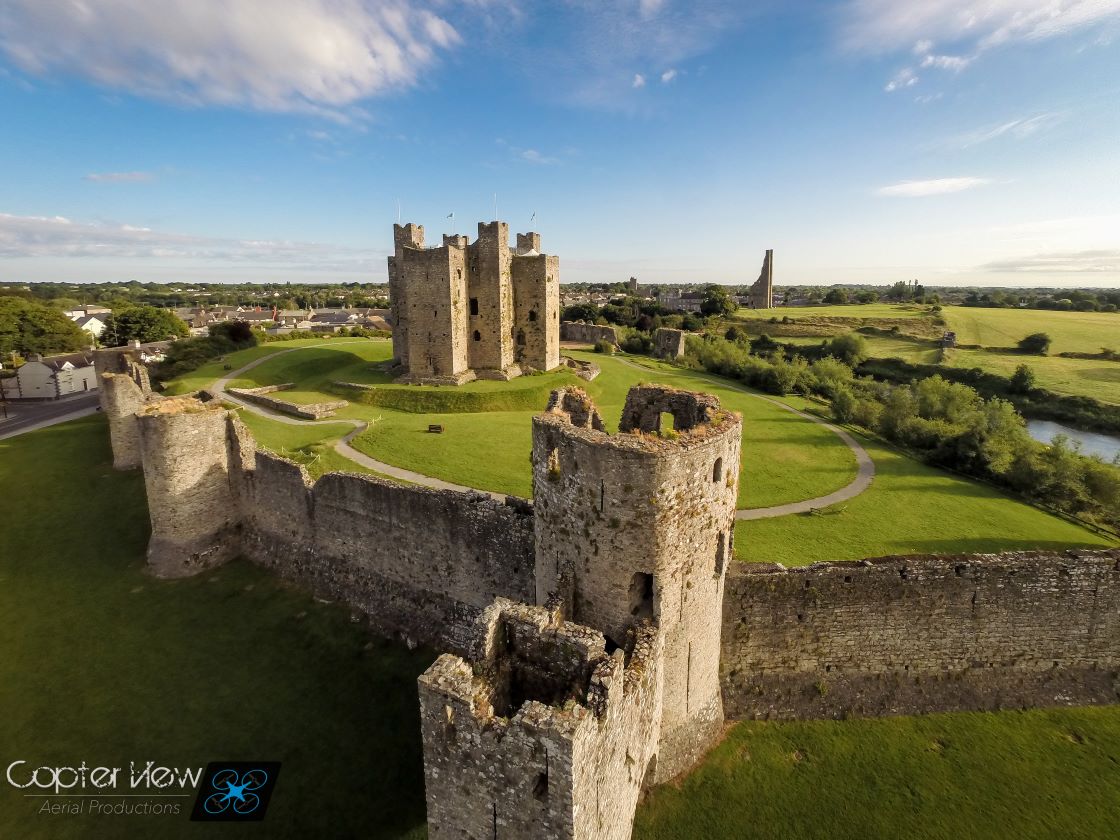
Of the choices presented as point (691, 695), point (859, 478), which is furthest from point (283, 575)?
point (859, 478)

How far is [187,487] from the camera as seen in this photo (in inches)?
676

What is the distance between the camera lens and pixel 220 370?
1521 inches

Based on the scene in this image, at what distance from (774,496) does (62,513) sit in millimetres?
27857

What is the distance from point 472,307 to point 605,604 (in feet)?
102

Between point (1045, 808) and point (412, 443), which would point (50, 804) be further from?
point (1045, 808)

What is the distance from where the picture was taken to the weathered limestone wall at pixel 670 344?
58.9 m

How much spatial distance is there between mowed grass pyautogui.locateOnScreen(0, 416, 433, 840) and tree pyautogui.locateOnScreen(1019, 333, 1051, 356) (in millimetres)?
77967

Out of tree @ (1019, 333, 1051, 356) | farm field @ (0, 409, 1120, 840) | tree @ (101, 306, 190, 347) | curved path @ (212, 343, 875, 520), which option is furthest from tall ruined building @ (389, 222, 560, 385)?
tree @ (1019, 333, 1051, 356)

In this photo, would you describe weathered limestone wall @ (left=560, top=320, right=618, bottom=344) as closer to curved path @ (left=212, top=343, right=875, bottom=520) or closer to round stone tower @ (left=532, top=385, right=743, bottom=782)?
curved path @ (left=212, top=343, right=875, bottom=520)

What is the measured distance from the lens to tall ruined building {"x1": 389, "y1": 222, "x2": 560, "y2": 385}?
34.0m

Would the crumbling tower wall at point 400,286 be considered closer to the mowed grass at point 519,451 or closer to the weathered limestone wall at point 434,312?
the weathered limestone wall at point 434,312

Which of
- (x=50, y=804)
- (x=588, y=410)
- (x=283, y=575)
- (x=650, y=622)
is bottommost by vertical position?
(x=50, y=804)

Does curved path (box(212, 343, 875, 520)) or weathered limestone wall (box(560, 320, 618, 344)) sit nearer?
curved path (box(212, 343, 875, 520))
